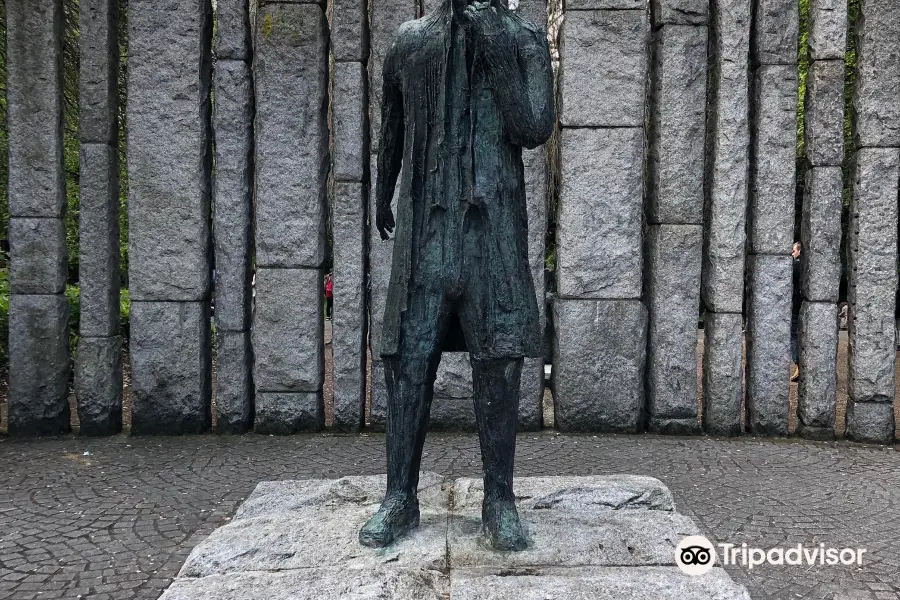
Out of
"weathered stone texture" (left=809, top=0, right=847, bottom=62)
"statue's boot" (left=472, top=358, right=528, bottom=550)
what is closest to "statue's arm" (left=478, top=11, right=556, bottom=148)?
"statue's boot" (left=472, top=358, right=528, bottom=550)

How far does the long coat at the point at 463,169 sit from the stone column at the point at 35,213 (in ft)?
13.9

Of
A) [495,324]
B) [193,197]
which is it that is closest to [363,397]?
[193,197]

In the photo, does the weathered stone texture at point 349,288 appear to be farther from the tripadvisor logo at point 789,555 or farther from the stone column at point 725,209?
the tripadvisor logo at point 789,555

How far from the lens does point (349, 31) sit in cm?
596

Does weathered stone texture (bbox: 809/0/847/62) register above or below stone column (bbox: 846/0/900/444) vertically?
above

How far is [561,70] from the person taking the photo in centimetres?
593

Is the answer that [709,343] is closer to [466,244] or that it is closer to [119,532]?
[466,244]

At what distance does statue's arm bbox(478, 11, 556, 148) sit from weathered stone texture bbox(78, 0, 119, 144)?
4.26 metres

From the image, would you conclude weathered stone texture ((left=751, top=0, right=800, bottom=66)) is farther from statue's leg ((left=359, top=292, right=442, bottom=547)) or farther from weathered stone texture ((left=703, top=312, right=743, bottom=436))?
statue's leg ((left=359, top=292, right=442, bottom=547))

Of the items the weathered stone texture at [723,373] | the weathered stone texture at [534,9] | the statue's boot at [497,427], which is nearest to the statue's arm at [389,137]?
the statue's boot at [497,427]

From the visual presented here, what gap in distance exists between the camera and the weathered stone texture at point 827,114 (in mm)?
5918

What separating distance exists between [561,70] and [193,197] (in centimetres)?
315

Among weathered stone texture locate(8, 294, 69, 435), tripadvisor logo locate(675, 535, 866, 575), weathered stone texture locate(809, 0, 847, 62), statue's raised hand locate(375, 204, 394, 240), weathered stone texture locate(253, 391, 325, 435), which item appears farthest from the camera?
weathered stone texture locate(253, 391, 325, 435)

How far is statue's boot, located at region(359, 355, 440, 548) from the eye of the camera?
3088 millimetres
